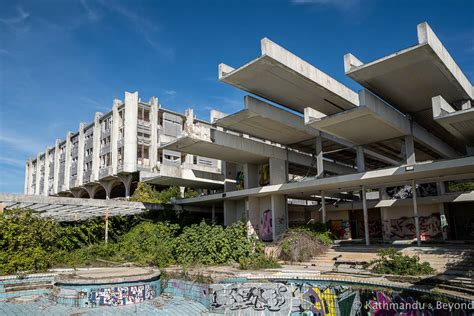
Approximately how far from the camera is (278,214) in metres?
20.8

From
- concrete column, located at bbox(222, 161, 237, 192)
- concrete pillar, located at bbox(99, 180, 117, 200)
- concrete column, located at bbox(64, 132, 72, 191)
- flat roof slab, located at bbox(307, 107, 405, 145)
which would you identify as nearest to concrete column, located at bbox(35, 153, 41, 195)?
concrete column, located at bbox(64, 132, 72, 191)

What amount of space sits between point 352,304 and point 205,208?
19054 mm

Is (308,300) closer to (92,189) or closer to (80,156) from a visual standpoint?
(92,189)

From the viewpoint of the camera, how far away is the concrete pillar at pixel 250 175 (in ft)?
75.0

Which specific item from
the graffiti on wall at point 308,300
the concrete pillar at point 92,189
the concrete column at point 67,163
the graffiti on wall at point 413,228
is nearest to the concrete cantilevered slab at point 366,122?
the graffiti on wall at point 308,300

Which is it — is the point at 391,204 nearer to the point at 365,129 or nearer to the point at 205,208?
the point at 365,129

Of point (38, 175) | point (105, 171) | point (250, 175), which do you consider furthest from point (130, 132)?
point (38, 175)

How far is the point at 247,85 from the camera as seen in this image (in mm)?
15539

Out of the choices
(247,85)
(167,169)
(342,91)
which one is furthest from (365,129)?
(167,169)

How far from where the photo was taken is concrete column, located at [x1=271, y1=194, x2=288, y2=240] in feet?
67.7

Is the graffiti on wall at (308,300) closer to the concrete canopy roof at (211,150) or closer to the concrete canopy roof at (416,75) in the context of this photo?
the concrete canopy roof at (416,75)

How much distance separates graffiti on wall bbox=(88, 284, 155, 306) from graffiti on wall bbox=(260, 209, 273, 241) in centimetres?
1106

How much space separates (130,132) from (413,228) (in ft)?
85.8

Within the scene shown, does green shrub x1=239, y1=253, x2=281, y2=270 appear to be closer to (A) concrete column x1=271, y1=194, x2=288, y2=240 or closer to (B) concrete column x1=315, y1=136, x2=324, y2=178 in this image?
(A) concrete column x1=271, y1=194, x2=288, y2=240
